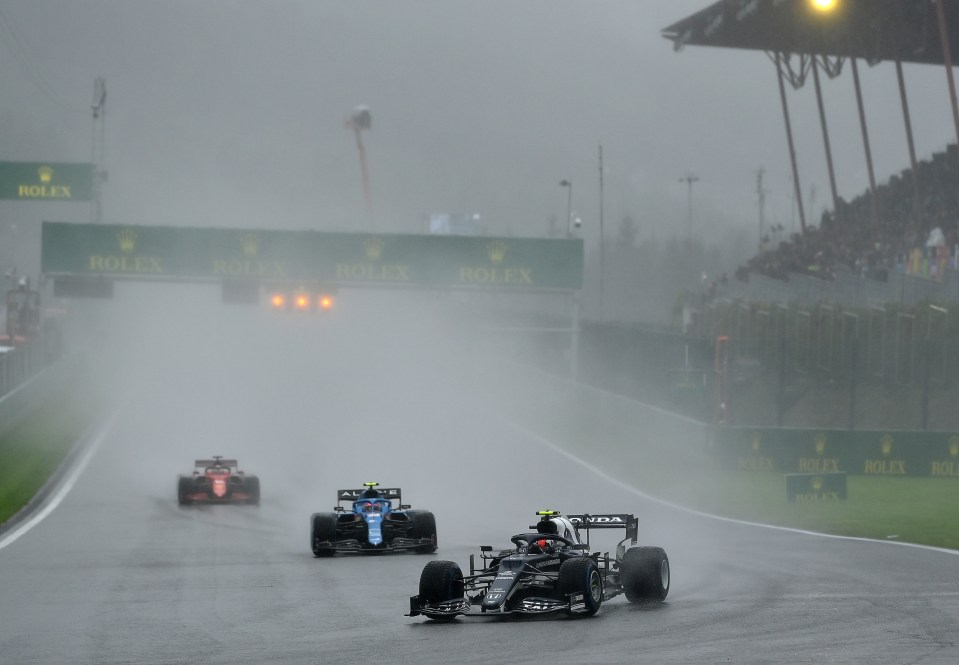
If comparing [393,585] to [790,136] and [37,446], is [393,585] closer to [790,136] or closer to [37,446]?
[37,446]

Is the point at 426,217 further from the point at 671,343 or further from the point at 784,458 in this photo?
the point at 784,458

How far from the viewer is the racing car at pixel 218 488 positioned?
28.2 m

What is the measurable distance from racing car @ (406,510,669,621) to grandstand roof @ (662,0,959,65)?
43.2m

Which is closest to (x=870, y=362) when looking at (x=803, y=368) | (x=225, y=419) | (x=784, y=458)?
(x=803, y=368)

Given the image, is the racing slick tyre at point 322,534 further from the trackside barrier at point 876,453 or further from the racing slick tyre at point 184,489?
the trackside barrier at point 876,453

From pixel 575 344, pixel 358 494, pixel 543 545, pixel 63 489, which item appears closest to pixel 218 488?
pixel 63 489

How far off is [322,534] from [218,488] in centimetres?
870

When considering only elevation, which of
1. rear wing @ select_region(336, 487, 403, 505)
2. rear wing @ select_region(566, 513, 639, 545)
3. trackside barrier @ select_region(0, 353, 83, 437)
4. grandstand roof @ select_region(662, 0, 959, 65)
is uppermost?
grandstand roof @ select_region(662, 0, 959, 65)

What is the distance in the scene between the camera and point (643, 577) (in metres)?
14.8

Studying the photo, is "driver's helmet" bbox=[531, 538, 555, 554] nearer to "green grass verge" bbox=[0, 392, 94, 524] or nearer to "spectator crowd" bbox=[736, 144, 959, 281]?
"green grass verge" bbox=[0, 392, 94, 524]

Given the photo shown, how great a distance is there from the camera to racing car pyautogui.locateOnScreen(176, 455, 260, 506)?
92.7 ft

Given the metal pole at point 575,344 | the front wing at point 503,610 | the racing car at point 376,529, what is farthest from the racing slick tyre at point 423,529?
the metal pole at point 575,344

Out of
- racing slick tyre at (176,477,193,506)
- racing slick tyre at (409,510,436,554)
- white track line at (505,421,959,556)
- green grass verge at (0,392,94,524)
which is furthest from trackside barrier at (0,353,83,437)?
racing slick tyre at (409,510,436,554)

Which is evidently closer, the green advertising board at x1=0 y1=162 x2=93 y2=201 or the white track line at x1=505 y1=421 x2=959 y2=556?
the white track line at x1=505 y1=421 x2=959 y2=556
